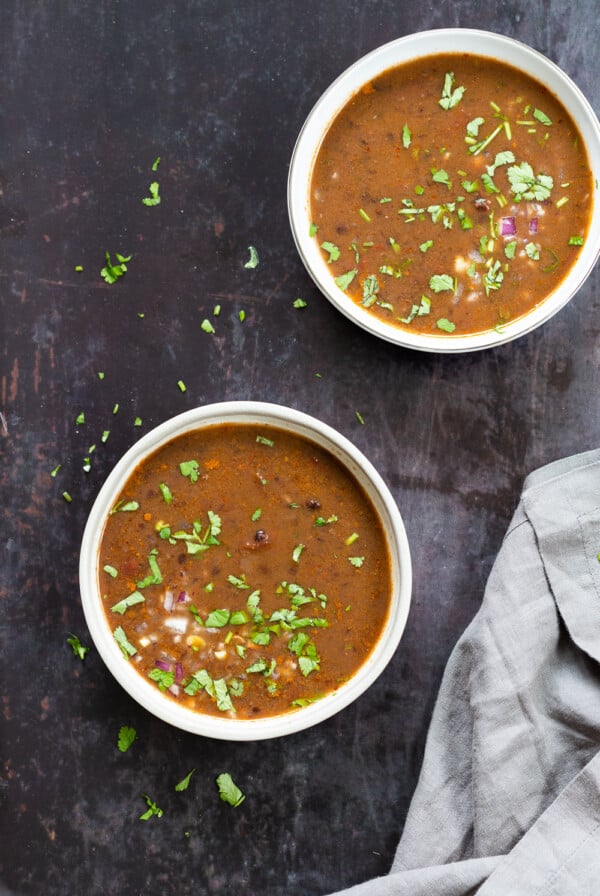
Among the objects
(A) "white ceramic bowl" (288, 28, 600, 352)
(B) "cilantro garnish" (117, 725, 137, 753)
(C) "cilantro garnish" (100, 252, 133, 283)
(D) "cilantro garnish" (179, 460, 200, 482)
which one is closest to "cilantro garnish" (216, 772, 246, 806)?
(B) "cilantro garnish" (117, 725, 137, 753)

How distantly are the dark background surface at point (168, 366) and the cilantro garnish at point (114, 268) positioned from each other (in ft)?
0.07

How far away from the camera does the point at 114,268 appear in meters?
2.48

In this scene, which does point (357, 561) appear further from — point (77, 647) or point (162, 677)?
point (77, 647)

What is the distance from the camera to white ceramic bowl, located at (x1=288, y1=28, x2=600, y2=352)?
2.27 m

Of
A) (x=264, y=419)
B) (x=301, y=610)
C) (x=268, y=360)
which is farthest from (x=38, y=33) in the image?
(x=301, y=610)

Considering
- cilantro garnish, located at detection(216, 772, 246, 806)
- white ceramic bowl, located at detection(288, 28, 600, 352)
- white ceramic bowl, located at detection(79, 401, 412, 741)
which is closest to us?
white ceramic bowl, located at detection(79, 401, 412, 741)

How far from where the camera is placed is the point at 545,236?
2.33 metres

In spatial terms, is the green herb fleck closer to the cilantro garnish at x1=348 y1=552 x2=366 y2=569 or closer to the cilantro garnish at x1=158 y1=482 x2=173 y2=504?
the cilantro garnish at x1=348 y1=552 x2=366 y2=569

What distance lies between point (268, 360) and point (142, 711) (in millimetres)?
1125

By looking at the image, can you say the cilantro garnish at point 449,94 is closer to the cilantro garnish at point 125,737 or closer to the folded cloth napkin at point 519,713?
the folded cloth napkin at point 519,713

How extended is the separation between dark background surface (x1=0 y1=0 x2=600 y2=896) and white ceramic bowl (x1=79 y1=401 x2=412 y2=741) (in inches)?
10.5

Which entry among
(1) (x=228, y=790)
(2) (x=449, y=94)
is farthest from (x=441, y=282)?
(1) (x=228, y=790)

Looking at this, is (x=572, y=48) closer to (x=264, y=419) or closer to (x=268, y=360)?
(x=268, y=360)

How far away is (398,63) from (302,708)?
1.81 m
